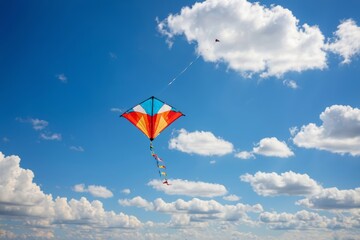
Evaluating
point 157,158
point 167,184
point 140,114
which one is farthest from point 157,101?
point 167,184

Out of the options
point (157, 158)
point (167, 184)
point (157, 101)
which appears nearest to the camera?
point (167, 184)

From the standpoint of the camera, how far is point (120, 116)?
90.7ft

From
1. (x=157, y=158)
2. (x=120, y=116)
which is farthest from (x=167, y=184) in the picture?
(x=120, y=116)

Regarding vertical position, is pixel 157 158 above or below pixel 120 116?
below

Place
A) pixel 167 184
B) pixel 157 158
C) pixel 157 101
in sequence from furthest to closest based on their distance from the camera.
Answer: pixel 157 101
pixel 157 158
pixel 167 184

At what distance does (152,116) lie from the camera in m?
28.3

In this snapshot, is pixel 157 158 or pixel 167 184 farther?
pixel 157 158

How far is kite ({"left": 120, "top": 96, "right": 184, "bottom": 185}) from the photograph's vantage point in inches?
1087

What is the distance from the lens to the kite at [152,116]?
2761cm

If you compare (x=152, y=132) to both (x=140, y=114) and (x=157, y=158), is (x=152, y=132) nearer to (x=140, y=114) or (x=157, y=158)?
(x=140, y=114)

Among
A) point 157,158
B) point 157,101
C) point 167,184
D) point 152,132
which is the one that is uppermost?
point 157,101

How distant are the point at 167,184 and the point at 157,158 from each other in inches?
105

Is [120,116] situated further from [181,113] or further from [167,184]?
[167,184]

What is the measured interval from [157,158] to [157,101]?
217 inches
